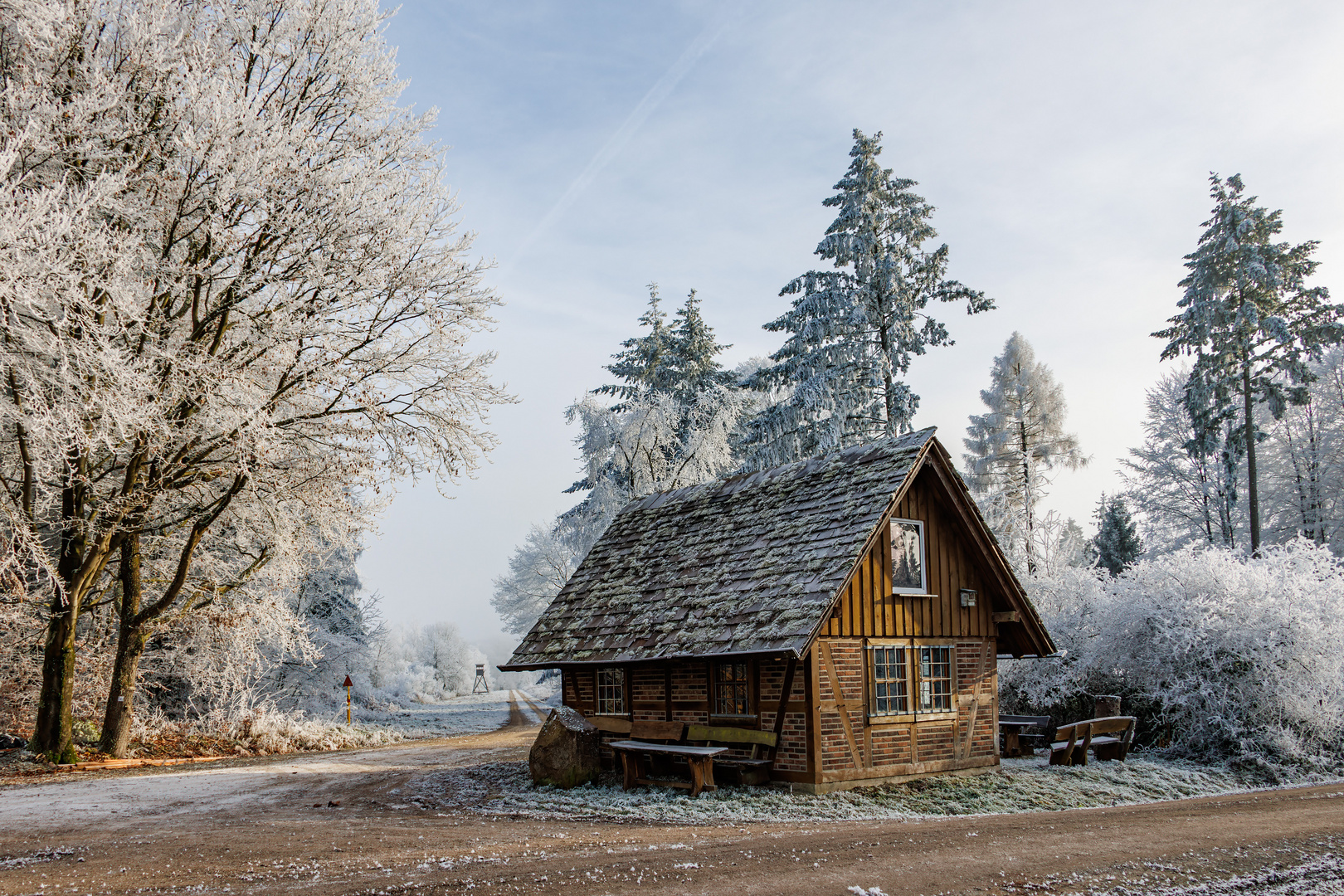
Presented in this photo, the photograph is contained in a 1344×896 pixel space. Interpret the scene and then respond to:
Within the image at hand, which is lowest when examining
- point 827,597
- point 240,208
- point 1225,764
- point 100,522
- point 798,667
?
point 1225,764

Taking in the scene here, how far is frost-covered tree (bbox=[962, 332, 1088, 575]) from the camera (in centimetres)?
3806

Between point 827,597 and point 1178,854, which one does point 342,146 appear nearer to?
point 827,597

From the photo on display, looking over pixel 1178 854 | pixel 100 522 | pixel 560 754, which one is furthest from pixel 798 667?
pixel 100 522

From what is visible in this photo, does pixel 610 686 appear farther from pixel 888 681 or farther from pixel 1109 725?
pixel 1109 725

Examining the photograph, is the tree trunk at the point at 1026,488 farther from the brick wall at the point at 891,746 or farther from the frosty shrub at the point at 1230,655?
the brick wall at the point at 891,746

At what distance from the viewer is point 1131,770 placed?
679 inches

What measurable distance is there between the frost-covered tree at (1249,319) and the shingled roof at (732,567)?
69.7 ft

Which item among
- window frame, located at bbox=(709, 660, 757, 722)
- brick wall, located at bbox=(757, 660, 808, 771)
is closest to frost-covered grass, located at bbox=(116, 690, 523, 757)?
window frame, located at bbox=(709, 660, 757, 722)

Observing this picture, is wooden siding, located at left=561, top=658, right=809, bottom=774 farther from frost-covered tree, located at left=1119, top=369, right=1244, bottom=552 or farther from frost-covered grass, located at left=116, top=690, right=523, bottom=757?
frost-covered tree, located at left=1119, top=369, right=1244, bottom=552

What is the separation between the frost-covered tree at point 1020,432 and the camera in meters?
38.1

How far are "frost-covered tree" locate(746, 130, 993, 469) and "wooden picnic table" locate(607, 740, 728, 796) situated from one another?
15207 mm

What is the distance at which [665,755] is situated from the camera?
15.7 m

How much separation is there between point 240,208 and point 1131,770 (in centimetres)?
2052

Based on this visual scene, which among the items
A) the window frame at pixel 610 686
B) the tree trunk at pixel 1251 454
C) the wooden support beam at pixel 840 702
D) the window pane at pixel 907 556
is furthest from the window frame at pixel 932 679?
the tree trunk at pixel 1251 454
